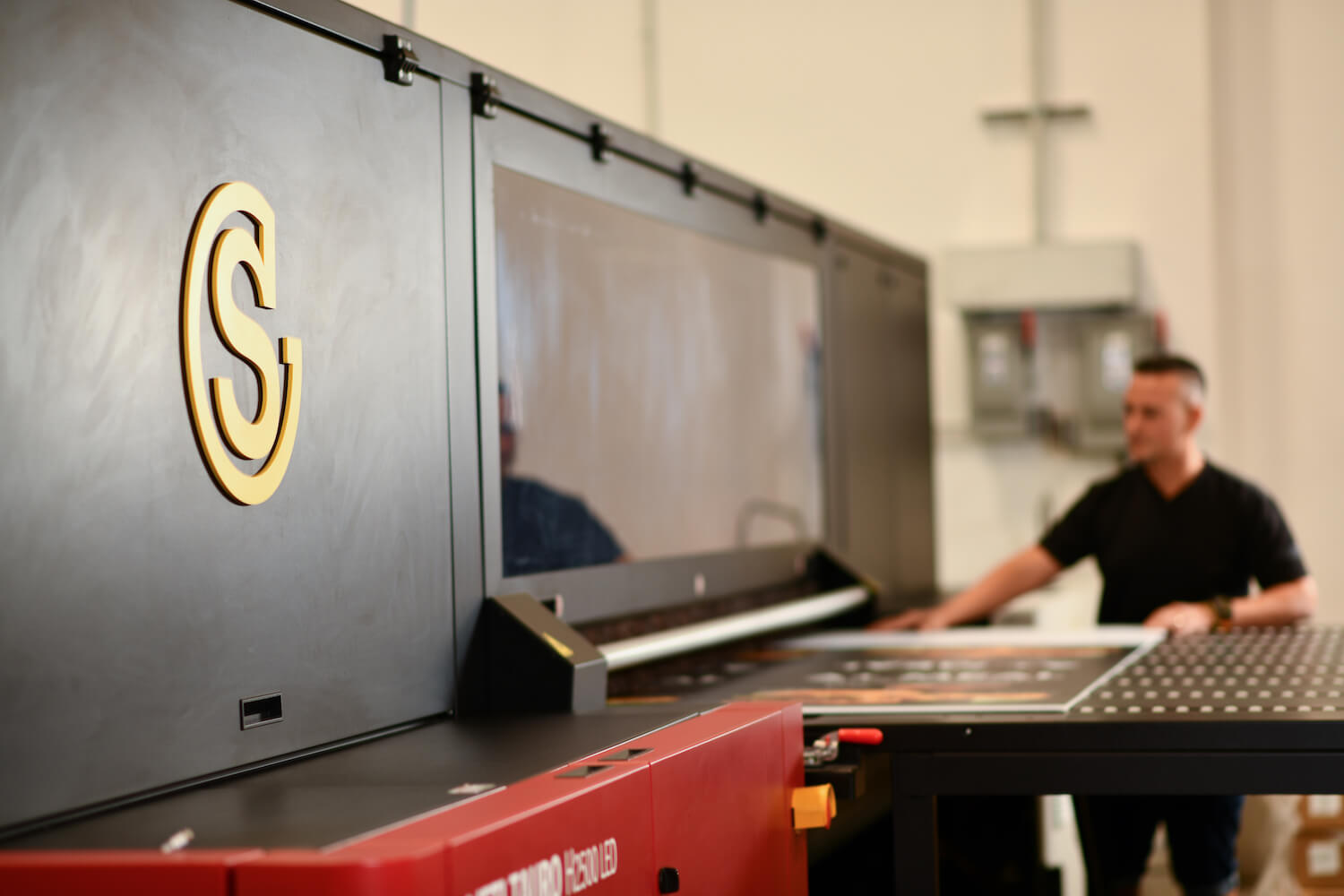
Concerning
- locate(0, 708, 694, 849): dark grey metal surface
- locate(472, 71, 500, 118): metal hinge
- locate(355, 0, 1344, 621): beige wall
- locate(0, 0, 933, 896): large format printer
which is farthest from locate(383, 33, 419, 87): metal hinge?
locate(355, 0, 1344, 621): beige wall

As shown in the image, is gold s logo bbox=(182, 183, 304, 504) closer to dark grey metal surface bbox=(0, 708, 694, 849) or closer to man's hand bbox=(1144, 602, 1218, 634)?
dark grey metal surface bbox=(0, 708, 694, 849)

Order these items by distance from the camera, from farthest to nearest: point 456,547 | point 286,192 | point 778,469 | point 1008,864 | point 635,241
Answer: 1. point 1008,864
2. point 778,469
3. point 635,241
4. point 456,547
5. point 286,192

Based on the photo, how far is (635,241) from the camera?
7.00ft

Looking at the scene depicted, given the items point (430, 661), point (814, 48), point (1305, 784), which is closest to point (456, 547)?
point (430, 661)

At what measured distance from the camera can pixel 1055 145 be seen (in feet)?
14.8

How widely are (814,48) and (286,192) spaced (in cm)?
369

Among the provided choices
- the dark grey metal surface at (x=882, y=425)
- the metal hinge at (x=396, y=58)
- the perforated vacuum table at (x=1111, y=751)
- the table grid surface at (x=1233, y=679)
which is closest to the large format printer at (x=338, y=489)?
the metal hinge at (x=396, y=58)

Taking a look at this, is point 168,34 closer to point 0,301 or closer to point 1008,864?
point 0,301

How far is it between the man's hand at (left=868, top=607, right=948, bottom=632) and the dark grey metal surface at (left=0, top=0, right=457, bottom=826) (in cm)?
143

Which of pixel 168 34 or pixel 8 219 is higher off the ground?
pixel 168 34

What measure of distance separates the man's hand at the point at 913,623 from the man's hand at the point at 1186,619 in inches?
16.7

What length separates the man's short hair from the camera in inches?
122

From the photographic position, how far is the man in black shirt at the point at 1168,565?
2678 millimetres

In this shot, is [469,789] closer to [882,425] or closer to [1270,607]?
[1270,607]
